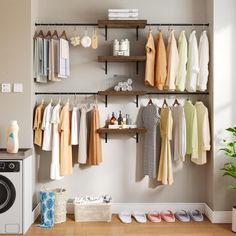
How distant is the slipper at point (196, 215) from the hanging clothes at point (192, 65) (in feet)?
4.56

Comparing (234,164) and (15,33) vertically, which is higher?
(15,33)

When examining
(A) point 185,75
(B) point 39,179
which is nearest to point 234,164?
(A) point 185,75

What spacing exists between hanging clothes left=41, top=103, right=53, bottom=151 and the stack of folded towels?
1207 mm

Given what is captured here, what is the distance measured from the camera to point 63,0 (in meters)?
4.09

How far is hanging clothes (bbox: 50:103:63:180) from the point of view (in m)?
3.87

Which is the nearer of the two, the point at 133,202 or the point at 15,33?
the point at 15,33

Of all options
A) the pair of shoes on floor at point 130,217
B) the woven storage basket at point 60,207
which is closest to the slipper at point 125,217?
the pair of shoes on floor at point 130,217

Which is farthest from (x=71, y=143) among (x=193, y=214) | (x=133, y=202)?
(x=193, y=214)

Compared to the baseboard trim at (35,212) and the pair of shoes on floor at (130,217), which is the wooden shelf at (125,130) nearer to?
the pair of shoes on floor at (130,217)

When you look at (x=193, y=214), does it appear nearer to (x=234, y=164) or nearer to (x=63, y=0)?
(x=234, y=164)

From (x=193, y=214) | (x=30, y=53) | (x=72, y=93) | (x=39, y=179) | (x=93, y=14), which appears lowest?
(x=193, y=214)

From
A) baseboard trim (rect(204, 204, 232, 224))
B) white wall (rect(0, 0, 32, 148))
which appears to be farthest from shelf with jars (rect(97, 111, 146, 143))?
baseboard trim (rect(204, 204, 232, 224))

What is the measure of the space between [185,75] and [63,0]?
165cm

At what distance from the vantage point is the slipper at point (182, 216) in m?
3.85
